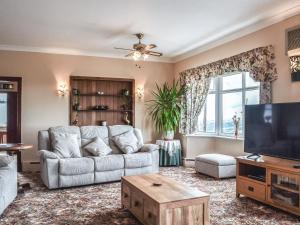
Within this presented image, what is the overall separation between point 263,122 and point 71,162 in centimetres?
310

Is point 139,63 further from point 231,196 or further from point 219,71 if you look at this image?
point 231,196

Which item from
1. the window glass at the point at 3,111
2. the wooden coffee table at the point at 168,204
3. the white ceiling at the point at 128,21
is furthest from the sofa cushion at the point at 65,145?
the wooden coffee table at the point at 168,204

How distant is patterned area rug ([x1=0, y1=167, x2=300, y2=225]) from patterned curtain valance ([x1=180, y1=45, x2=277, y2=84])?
6.40ft

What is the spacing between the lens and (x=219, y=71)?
548 centimetres

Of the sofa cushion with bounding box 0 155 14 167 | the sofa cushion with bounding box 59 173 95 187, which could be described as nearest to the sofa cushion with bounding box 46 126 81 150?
the sofa cushion with bounding box 59 173 95 187

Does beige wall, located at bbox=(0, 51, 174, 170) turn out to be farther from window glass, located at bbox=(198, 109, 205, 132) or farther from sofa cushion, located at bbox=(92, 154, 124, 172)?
window glass, located at bbox=(198, 109, 205, 132)

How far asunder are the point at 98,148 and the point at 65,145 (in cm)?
61

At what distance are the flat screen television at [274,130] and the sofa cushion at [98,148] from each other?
257cm

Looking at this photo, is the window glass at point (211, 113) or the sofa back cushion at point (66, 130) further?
the window glass at point (211, 113)

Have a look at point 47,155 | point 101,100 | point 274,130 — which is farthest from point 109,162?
point 274,130

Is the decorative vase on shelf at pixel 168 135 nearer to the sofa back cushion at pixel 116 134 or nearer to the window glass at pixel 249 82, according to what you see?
the sofa back cushion at pixel 116 134

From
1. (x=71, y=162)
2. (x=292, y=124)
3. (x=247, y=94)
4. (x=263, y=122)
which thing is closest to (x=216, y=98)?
(x=247, y=94)

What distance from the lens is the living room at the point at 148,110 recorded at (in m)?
3.41

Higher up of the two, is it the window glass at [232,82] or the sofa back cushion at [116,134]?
the window glass at [232,82]
